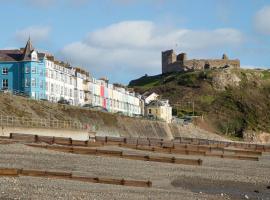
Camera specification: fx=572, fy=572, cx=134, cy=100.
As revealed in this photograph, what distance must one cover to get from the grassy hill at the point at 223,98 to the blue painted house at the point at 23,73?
67.5 metres

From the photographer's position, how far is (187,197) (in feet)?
71.6

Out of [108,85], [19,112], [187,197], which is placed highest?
[108,85]

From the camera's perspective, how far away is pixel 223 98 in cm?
17800

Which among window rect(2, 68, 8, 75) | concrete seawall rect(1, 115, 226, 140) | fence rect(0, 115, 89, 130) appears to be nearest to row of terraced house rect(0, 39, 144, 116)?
window rect(2, 68, 8, 75)

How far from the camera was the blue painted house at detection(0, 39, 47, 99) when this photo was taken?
8638cm

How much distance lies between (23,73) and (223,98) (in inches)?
3996

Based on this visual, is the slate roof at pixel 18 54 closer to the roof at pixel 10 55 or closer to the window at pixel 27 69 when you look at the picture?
the roof at pixel 10 55

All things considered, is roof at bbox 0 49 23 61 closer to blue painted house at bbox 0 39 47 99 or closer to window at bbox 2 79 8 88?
blue painted house at bbox 0 39 47 99

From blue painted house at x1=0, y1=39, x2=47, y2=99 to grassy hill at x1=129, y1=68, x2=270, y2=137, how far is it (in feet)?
221

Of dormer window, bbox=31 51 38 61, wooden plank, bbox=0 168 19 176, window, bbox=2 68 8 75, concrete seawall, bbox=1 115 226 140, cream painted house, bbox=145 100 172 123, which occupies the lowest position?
wooden plank, bbox=0 168 19 176

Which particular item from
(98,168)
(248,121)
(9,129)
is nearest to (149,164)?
(98,168)

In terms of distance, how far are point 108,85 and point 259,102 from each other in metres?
67.1

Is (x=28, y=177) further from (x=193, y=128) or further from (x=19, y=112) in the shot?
(x=193, y=128)

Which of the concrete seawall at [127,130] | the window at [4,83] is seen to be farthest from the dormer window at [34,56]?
the concrete seawall at [127,130]
